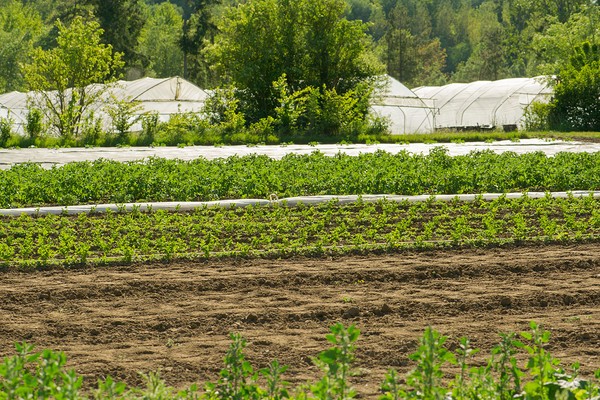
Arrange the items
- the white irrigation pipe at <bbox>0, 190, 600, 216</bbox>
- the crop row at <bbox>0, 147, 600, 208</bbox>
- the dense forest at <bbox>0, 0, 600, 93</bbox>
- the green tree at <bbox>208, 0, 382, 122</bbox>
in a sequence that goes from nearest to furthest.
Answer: the white irrigation pipe at <bbox>0, 190, 600, 216</bbox>
the crop row at <bbox>0, 147, 600, 208</bbox>
the green tree at <bbox>208, 0, 382, 122</bbox>
the dense forest at <bbox>0, 0, 600, 93</bbox>

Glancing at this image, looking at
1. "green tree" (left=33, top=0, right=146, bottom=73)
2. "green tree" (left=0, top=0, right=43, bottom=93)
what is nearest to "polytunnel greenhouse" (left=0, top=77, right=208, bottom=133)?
"green tree" (left=33, top=0, right=146, bottom=73)

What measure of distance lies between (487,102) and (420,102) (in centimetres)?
623

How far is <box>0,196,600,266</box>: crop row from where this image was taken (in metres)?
8.88

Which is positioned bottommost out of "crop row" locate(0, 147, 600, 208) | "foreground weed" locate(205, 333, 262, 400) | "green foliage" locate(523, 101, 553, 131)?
"foreground weed" locate(205, 333, 262, 400)

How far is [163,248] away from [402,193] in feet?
15.3

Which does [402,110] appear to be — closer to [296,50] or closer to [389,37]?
[296,50]

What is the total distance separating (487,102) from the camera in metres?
37.4

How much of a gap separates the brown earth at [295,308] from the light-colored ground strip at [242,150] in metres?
10.5

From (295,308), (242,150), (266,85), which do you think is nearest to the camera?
(295,308)

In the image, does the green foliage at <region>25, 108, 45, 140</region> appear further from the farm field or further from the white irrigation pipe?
the white irrigation pipe

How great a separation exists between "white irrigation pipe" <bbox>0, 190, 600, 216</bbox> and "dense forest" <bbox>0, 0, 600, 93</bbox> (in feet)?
56.0

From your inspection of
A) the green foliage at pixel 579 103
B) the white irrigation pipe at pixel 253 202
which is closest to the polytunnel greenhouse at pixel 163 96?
the green foliage at pixel 579 103

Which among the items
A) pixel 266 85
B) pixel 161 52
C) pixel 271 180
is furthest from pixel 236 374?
pixel 161 52

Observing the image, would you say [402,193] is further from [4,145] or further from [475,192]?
[4,145]
